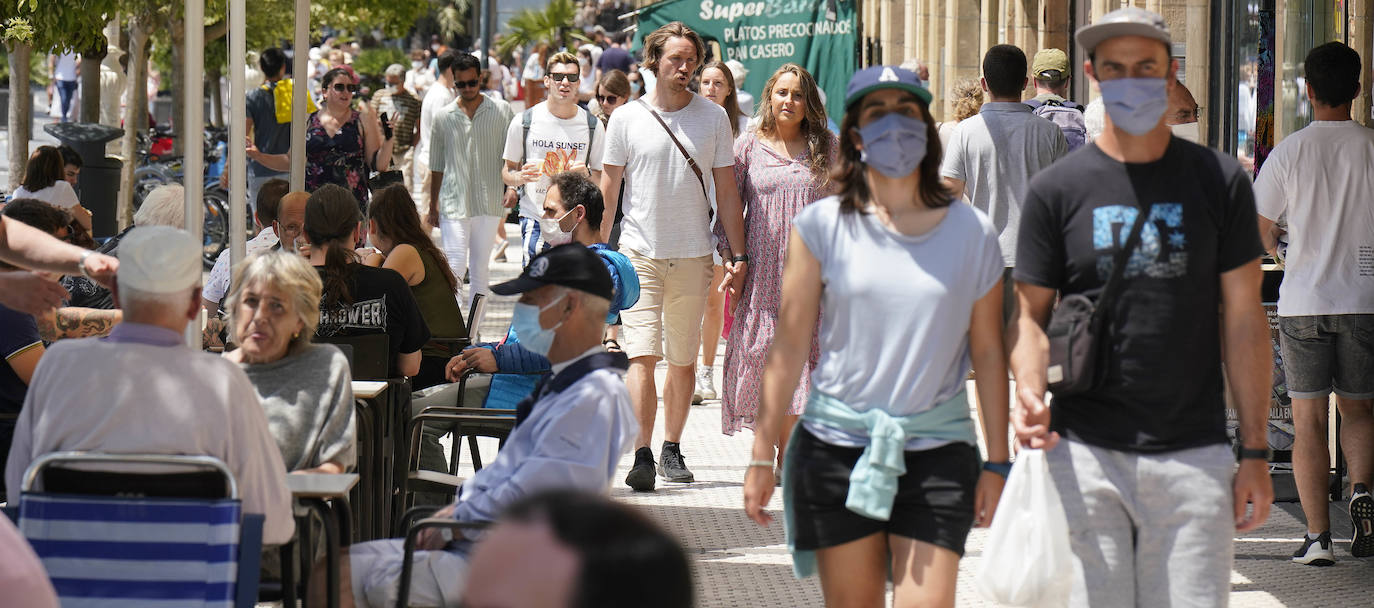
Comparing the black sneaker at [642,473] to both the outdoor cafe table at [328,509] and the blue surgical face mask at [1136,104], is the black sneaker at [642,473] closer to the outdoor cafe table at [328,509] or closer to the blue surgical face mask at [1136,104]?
the outdoor cafe table at [328,509]

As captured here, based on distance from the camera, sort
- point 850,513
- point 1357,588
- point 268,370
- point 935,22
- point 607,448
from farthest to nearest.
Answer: point 935,22 → point 1357,588 → point 268,370 → point 607,448 → point 850,513

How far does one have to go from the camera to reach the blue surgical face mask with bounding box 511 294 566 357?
4523 mm

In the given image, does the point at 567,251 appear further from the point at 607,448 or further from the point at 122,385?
the point at 122,385

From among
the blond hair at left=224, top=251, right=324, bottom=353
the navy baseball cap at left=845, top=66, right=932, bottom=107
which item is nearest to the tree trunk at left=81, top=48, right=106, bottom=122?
the blond hair at left=224, top=251, right=324, bottom=353

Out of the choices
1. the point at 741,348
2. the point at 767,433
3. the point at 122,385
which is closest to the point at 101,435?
the point at 122,385

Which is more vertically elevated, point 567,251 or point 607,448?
point 567,251

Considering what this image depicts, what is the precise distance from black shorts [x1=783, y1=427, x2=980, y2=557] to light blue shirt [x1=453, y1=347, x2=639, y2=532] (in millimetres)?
483

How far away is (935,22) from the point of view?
19.3 metres

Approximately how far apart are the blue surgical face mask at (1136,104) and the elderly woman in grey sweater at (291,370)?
7.47 feet

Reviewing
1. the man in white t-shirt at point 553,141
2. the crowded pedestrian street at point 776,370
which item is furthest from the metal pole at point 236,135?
the man in white t-shirt at point 553,141

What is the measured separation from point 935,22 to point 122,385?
52.7 feet

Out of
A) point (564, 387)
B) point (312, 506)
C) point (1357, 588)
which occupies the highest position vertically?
point (564, 387)

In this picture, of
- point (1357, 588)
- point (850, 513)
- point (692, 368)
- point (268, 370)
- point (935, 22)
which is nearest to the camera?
point (850, 513)

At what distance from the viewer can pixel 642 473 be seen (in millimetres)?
7855
